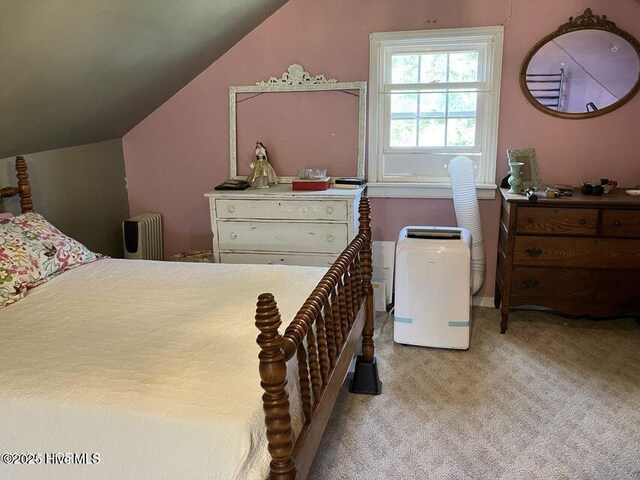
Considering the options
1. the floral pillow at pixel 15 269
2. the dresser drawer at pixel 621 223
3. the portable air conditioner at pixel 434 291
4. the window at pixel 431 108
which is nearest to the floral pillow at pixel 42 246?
the floral pillow at pixel 15 269

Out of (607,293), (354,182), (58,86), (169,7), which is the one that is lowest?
(607,293)

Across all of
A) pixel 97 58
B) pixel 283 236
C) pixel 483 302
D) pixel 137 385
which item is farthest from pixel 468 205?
pixel 137 385

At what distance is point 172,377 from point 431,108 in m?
2.64

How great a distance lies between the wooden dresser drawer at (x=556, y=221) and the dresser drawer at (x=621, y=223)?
56 millimetres

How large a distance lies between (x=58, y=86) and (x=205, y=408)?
1.93m

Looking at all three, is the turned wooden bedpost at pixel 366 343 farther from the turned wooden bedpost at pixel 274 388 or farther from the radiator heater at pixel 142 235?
the radiator heater at pixel 142 235

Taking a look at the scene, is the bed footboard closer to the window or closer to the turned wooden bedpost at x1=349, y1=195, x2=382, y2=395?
the turned wooden bedpost at x1=349, y1=195, x2=382, y2=395

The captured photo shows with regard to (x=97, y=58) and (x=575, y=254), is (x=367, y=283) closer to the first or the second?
(x=575, y=254)

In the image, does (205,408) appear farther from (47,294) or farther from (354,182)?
(354,182)

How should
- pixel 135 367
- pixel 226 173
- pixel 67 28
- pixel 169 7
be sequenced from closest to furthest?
pixel 135 367 < pixel 67 28 < pixel 169 7 < pixel 226 173

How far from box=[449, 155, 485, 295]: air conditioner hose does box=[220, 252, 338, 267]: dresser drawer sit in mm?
855

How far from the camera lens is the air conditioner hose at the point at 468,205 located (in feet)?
10.6

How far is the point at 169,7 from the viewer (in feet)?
8.23

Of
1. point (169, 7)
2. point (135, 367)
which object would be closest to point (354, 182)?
point (169, 7)
